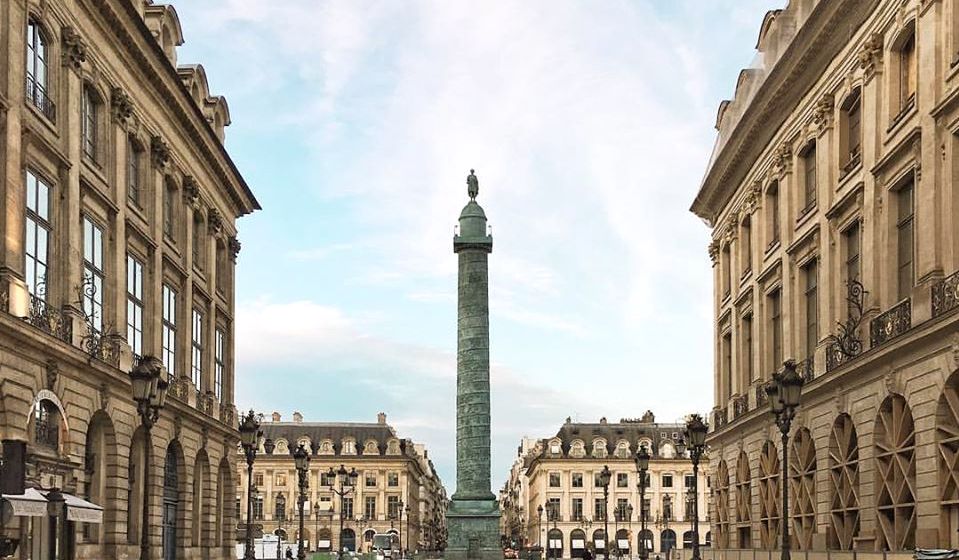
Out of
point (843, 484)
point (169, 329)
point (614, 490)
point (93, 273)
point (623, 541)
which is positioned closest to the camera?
point (843, 484)

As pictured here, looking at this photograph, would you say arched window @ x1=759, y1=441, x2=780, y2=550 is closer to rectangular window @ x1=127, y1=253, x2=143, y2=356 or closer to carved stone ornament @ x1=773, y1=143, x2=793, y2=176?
carved stone ornament @ x1=773, y1=143, x2=793, y2=176

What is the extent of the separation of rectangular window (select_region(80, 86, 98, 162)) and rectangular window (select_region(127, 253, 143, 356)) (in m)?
4.32

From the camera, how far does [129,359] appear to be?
3741 centimetres

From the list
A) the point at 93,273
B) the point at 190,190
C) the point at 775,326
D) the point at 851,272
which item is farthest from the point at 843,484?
the point at 190,190

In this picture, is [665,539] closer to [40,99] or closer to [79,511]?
[79,511]

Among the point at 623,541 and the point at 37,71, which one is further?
the point at 623,541

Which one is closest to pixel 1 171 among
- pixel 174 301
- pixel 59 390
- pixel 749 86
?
pixel 59 390

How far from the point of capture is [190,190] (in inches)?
1842

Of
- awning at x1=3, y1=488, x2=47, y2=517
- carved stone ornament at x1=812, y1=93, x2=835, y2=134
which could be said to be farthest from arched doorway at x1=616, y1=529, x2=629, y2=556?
awning at x1=3, y1=488, x2=47, y2=517

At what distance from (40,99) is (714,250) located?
32573 millimetres

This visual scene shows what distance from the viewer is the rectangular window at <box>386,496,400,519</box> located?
14225 cm

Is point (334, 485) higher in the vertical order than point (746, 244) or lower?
lower

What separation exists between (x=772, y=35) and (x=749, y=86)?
14.9ft

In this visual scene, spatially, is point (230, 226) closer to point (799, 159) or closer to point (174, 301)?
point (174, 301)
